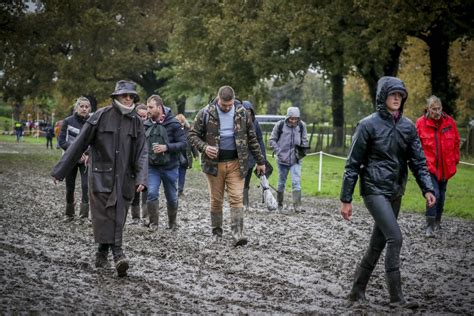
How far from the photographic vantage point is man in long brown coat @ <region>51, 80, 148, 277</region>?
8938mm

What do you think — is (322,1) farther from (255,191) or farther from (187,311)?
(187,311)

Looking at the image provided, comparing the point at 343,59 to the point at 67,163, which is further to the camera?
the point at 343,59

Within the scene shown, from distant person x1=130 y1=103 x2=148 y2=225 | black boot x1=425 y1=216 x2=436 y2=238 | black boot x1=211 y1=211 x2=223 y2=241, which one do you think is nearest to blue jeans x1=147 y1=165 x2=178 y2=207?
distant person x1=130 y1=103 x2=148 y2=225

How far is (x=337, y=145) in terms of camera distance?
44281 mm

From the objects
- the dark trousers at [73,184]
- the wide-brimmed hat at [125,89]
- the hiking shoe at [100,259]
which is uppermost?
the wide-brimmed hat at [125,89]

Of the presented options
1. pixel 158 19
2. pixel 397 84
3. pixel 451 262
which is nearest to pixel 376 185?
pixel 397 84

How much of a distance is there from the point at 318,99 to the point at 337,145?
70.2 metres

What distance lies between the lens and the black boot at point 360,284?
7.76 metres

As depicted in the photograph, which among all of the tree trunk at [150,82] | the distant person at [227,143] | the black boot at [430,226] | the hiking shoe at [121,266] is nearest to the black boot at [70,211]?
the distant person at [227,143]

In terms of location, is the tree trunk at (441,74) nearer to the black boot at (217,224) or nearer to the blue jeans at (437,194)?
the blue jeans at (437,194)

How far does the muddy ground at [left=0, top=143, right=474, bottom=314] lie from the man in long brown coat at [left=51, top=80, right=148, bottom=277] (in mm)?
528

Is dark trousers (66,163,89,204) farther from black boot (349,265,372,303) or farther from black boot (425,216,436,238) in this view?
black boot (349,265,372,303)

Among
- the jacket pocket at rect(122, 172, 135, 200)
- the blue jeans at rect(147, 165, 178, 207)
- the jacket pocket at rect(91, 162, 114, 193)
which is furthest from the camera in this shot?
the blue jeans at rect(147, 165, 178, 207)

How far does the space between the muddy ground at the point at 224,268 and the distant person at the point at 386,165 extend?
Answer: 57 cm
